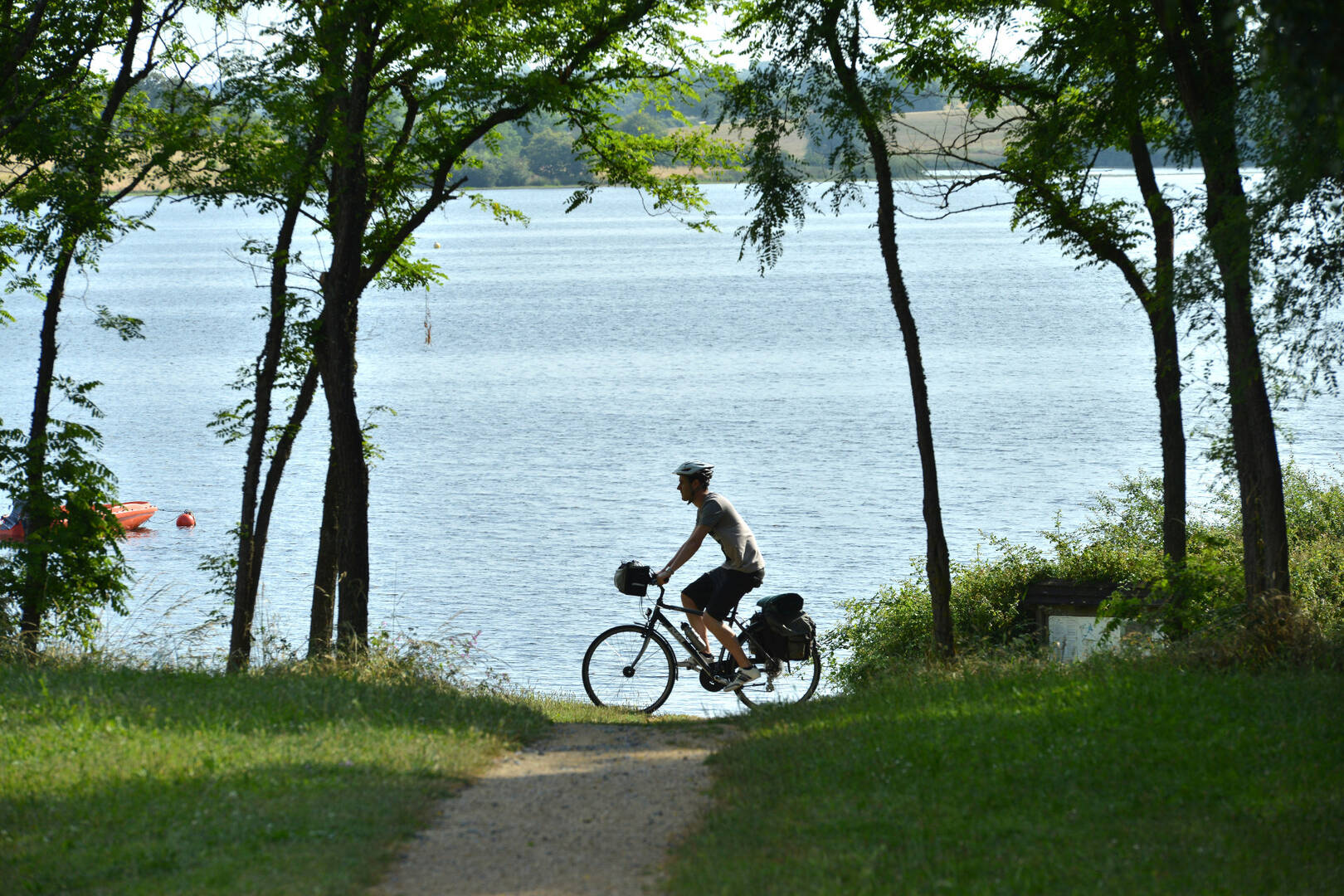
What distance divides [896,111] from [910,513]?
1825cm

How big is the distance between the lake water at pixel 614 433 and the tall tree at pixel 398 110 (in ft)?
8.18

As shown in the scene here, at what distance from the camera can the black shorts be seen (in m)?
10.1

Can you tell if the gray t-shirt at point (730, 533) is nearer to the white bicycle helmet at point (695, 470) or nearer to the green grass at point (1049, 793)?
the white bicycle helmet at point (695, 470)

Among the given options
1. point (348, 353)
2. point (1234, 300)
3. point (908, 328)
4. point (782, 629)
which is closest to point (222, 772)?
point (782, 629)

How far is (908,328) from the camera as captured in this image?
10.8m

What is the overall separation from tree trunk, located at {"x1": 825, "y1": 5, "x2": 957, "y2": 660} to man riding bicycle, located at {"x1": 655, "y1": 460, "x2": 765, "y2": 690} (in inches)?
68.8

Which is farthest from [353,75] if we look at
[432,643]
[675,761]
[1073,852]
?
[1073,852]

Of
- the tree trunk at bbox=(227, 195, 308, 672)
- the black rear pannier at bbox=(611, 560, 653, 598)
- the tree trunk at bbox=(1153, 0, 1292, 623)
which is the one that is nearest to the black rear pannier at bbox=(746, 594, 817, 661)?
the black rear pannier at bbox=(611, 560, 653, 598)

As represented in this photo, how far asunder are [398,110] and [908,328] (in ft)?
22.9

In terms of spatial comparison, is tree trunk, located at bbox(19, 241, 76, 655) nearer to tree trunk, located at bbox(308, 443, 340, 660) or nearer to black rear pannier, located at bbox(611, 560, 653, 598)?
tree trunk, located at bbox(308, 443, 340, 660)

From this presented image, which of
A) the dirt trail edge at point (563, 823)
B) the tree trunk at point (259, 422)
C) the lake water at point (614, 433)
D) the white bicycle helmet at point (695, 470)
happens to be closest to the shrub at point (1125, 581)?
the white bicycle helmet at point (695, 470)

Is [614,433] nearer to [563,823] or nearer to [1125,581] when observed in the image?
[1125,581]

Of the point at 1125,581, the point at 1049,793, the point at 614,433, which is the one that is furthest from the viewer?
the point at 614,433

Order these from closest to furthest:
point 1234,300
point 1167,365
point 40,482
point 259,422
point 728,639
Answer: point 1234,300, point 728,639, point 1167,365, point 259,422, point 40,482
